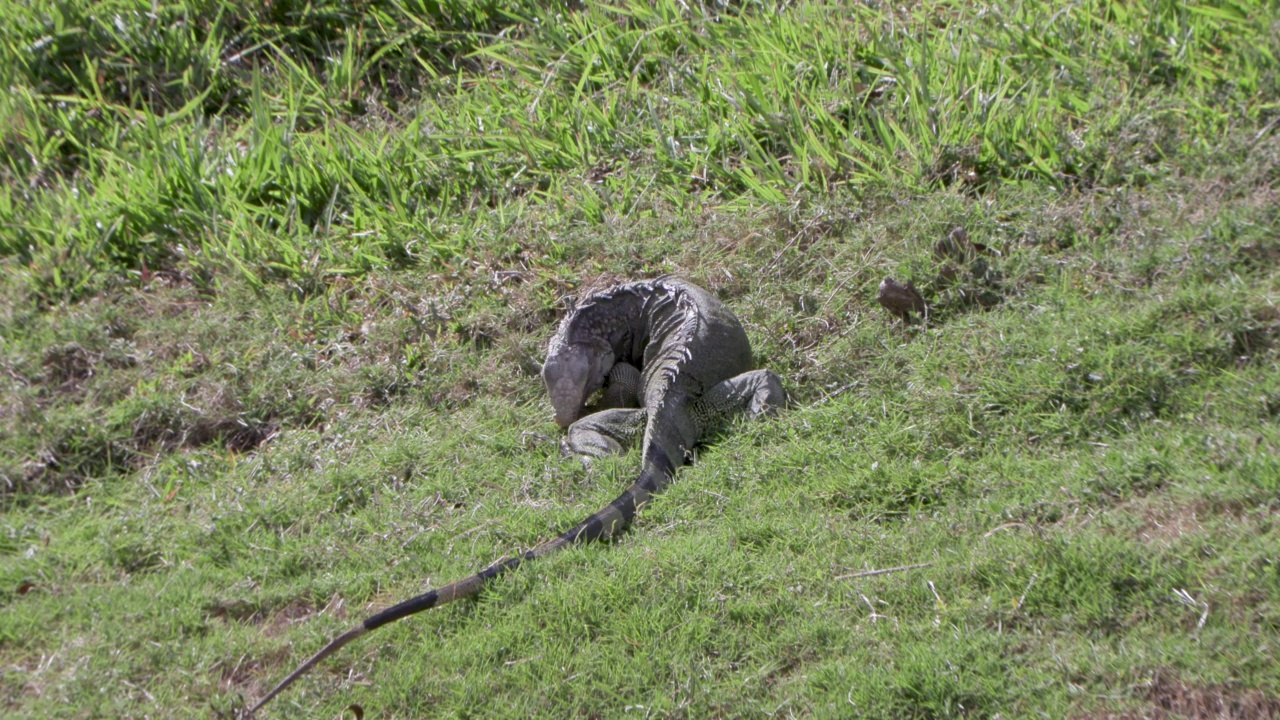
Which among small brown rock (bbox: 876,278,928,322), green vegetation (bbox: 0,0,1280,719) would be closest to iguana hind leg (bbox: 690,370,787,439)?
green vegetation (bbox: 0,0,1280,719)

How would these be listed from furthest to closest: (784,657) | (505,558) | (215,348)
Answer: (215,348), (505,558), (784,657)

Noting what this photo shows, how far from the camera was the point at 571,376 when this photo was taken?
17.5 feet

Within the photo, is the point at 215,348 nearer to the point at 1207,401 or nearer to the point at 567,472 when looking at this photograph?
the point at 567,472

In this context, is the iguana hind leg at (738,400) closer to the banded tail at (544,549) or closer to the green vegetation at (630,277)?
the green vegetation at (630,277)

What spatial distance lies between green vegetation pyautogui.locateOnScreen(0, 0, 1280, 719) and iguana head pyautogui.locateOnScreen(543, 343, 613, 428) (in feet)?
0.43

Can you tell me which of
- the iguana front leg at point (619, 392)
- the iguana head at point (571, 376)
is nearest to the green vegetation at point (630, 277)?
the iguana head at point (571, 376)

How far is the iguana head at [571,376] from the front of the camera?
209 inches

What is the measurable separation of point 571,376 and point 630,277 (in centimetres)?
98

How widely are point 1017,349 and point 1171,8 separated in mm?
2914

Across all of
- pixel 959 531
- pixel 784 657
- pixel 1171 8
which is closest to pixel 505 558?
pixel 784 657

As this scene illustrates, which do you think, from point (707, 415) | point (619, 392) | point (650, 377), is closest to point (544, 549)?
point (707, 415)

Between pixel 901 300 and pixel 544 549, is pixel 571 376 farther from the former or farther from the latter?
pixel 901 300

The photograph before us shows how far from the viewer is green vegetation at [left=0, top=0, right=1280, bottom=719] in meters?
3.58

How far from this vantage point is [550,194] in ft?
22.3
